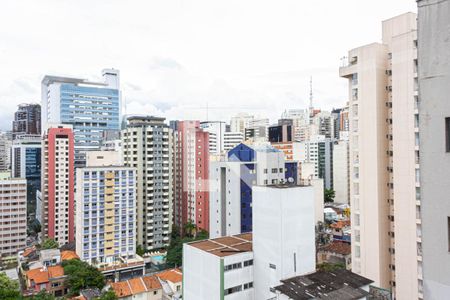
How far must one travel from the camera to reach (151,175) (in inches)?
667

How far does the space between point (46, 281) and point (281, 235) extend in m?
9.30

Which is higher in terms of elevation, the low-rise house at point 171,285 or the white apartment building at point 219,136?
the white apartment building at point 219,136

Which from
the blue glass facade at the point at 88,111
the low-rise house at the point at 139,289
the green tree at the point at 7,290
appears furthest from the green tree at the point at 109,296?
the blue glass facade at the point at 88,111

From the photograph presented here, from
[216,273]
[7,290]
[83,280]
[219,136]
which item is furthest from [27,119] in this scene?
[216,273]

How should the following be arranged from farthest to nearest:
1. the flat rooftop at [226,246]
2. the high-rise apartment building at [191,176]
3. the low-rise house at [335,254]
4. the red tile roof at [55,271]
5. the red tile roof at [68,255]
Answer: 1. the high-rise apartment building at [191,176]
2. the red tile roof at [68,255]
3. the low-rise house at [335,254]
4. the red tile roof at [55,271]
5. the flat rooftop at [226,246]

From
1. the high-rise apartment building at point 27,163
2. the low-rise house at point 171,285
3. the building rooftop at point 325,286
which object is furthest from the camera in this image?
the high-rise apartment building at point 27,163

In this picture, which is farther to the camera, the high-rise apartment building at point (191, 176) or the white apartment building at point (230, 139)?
the white apartment building at point (230, 139)

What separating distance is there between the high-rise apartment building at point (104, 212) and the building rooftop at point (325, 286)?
32.1 ft

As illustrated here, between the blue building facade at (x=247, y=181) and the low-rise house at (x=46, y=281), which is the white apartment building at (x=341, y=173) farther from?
the low-rise house at (x=46, y=281)

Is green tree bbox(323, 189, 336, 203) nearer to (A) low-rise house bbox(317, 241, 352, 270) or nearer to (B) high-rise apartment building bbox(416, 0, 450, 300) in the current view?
(A) low-rise house bbox(317, 241, 352, 270)

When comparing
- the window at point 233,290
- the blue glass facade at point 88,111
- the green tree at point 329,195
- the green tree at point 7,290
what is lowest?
the green tree at point 7,290

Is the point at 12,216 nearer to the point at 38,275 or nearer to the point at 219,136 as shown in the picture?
the point at 38,275

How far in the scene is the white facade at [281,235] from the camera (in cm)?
704

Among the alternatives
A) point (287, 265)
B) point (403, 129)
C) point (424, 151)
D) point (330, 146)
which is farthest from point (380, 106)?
point (330, 146)
